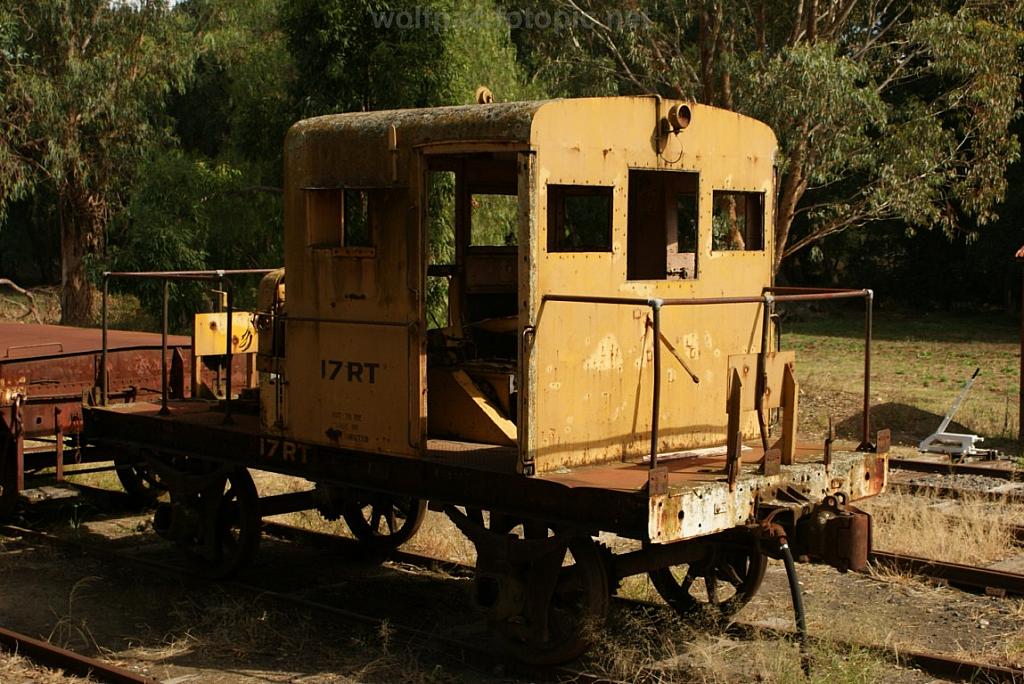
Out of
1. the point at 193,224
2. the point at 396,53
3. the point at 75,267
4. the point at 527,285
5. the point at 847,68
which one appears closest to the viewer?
the point at 527,285

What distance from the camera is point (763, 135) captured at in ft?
26.4

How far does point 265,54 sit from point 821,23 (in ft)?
41.4

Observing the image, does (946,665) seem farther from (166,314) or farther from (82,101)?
(82,101)

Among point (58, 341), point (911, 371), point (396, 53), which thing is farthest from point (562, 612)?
point (911, 371)

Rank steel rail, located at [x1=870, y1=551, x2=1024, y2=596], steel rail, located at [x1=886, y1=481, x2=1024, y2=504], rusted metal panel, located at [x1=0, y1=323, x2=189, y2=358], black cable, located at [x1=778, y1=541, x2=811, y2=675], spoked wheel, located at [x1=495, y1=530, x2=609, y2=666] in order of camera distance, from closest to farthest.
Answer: black cable, located at [x1=778, y1=541, x2=811, y2=675] → spoked wheel, located at [x1=495, y1=530, x2=609, y2=666] → steel rail, located at [x1=870, y1=551, x2=1024, y2=596] → rusted metal panel, located at [x1=0, y1=323, x2=189, y2=358] → steel rail, located at [x1=886, y1=481, x2=1024, y2=504]

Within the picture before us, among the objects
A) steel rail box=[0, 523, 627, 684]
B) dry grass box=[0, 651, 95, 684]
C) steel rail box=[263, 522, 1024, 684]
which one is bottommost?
dry grass box=[0, 651, 95, 684]

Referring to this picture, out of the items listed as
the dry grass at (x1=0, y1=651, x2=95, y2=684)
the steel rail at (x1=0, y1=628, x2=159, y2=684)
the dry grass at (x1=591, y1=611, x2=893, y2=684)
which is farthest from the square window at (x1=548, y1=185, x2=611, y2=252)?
the dry grass at (x1=0, y1=651, x2=95, y2=684)

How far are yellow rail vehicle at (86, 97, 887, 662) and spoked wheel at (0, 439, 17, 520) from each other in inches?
99.4

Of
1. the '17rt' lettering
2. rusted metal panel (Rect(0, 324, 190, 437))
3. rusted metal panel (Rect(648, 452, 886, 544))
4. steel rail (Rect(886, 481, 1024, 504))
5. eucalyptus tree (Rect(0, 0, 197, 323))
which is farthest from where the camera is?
eucalyptus tree (Rect(0, 0, 197, 323))

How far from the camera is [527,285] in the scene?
258 inches

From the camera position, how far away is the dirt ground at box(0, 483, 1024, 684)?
7.00 metres

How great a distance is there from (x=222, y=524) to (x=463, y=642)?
A: 260 cm

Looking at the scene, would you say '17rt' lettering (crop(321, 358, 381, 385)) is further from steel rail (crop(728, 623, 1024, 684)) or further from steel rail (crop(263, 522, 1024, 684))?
steel rail (crop(728, 623, 1024, 684))

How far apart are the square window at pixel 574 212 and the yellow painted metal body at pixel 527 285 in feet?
0.25
